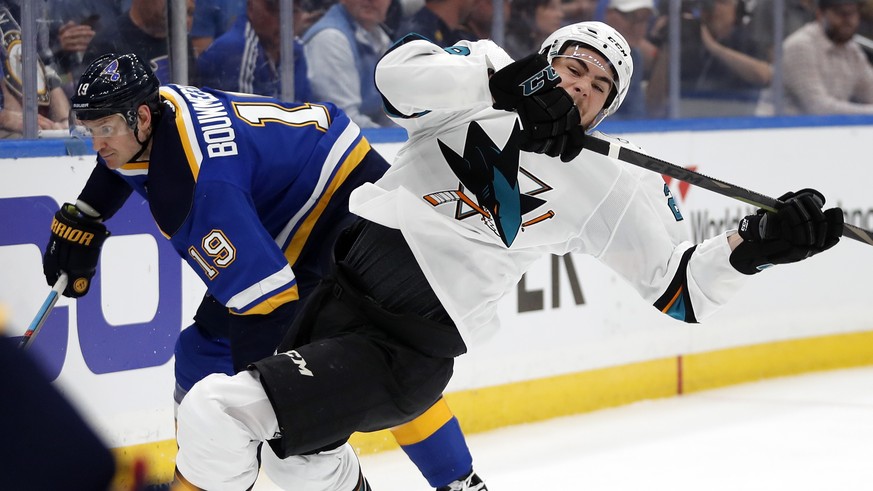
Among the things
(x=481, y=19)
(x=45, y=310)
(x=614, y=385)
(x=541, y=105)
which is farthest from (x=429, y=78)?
(x=614, y=385)

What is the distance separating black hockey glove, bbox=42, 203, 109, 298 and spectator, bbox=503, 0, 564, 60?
69.6 inches

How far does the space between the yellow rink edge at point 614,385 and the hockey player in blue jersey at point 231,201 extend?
0.59 meters

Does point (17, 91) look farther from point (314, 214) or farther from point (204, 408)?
point (204, 408)

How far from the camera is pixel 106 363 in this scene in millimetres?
2980

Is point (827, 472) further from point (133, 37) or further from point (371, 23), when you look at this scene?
point (133, 37)

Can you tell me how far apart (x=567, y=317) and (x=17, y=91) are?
1931mm

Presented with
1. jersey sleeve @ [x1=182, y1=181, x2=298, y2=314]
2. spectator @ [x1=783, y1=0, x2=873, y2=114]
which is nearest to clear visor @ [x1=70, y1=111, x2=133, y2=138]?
jersey sleeve @ [x1=182, y1=181, x2=298, y2=314]

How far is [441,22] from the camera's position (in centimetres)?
381

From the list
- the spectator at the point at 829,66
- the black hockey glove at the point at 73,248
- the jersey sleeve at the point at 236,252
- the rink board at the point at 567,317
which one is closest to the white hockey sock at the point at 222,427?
the jersey sleeve at the point at 236,252

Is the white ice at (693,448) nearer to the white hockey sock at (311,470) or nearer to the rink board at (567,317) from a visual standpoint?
the rink board at (567,317)

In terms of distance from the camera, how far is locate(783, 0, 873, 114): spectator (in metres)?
4.83

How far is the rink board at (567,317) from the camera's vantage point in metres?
2.91

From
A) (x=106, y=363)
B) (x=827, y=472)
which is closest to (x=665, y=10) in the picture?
(x=827, y=472)

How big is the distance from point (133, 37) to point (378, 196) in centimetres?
124
